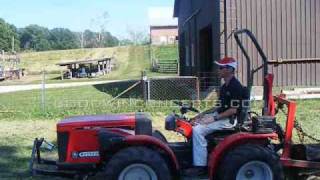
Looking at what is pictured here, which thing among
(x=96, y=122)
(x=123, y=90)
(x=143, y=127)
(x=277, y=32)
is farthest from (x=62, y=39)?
(x=143, y=127)

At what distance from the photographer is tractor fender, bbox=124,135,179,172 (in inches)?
251

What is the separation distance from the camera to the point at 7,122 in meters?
14.2

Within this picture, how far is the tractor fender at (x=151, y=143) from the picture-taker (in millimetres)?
6371

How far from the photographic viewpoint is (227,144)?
6.36 metres

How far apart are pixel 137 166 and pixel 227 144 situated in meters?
0.99

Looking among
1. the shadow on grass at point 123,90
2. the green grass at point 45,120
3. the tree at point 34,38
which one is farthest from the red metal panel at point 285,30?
the tree at point 34,38

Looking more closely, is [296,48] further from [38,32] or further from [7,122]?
[38,32]

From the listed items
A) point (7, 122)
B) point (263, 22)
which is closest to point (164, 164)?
point (7, 122)

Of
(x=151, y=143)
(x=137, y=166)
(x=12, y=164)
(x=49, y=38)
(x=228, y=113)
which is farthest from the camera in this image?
(x=49, y=38)

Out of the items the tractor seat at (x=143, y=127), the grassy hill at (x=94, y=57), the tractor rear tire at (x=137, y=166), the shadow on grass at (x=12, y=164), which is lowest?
the shadow on grass at (x=12, y=164)

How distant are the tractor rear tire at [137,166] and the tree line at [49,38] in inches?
3490

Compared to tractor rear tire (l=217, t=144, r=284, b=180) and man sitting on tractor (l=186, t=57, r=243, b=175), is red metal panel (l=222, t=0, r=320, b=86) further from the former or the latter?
tractor rear tire (l=217, t=144, r=284, b=180)

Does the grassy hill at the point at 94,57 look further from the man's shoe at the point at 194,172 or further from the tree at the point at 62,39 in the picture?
the man's shoe at the point at 194,172

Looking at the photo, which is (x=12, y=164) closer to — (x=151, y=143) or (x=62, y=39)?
(x=151, y=143)
